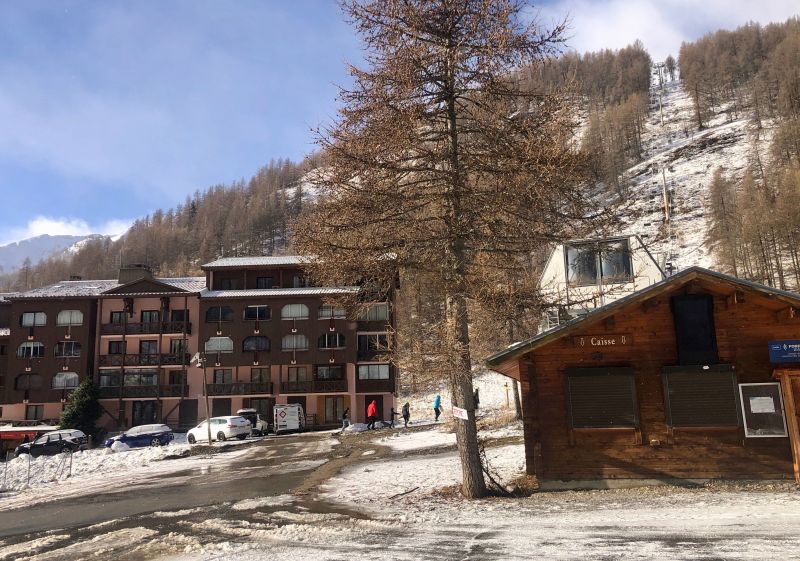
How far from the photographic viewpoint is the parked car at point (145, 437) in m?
32.6

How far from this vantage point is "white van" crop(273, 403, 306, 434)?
38.5 m

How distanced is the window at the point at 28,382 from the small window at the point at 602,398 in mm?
48541

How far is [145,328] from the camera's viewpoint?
4672 centimetres

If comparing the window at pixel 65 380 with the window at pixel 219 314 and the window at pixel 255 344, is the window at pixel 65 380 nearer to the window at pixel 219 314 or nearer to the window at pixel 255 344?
the window at pixel 219 314

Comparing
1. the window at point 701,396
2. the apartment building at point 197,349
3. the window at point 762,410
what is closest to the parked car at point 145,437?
the apartment building at point 197,349

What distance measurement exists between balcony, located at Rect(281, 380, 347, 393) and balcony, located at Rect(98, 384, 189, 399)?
8633 millimetres

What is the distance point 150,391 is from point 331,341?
611 inches

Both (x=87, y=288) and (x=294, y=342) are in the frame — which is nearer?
(x=294, y=342)

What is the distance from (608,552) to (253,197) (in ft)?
586

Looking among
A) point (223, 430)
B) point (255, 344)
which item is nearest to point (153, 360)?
point (255, 344)

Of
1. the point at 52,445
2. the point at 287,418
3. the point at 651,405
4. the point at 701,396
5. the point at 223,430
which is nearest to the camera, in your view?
the point at 701,396

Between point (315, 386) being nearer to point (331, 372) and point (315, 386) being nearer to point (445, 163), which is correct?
point (331, 372)

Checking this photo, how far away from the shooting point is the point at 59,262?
165 m

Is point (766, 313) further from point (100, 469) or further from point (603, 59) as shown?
point (603, 59)
